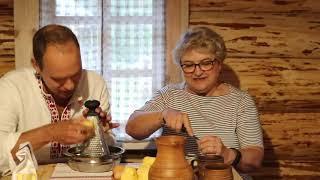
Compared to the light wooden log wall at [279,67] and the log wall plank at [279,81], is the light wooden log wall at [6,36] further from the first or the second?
the log wall plank at [279,81]

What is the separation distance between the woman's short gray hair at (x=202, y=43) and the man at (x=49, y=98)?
16.3 inches

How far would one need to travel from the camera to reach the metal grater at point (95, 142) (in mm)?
1717

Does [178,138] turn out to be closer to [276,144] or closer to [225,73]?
[225,73]

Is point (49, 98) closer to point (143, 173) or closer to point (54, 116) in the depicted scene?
point (54, 116)

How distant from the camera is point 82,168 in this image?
1.75 m

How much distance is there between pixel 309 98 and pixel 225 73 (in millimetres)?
547

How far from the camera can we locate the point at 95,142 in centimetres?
173

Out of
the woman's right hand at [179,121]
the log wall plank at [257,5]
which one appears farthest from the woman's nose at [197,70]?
the log wall plank at [257,5]

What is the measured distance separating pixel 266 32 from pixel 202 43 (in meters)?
0.73

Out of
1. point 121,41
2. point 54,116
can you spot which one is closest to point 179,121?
point 54,116

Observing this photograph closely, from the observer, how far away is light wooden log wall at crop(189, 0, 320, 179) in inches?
108

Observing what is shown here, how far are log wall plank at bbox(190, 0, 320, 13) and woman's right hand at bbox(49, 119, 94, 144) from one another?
3.98 ft

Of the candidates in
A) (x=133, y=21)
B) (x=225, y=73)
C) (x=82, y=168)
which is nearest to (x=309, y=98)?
(x=225, y=73)

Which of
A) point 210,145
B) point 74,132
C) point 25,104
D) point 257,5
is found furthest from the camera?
point 257,5
